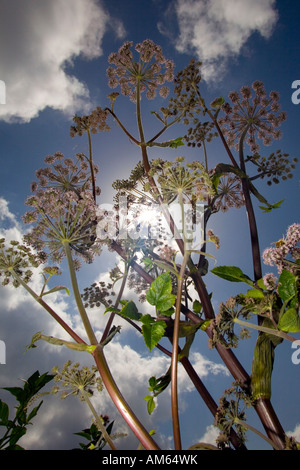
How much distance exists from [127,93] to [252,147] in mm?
1278

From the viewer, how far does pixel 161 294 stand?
1148 mm

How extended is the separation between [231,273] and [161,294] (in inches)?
12.9

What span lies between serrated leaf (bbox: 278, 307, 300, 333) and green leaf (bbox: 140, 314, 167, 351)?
0.44 meters

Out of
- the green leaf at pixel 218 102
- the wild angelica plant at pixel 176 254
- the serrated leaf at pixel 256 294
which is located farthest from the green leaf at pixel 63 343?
the green leaf at pixel 218 102

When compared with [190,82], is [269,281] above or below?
below

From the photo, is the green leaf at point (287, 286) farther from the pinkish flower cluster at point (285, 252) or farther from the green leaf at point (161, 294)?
the green leaf at point (161, 294)

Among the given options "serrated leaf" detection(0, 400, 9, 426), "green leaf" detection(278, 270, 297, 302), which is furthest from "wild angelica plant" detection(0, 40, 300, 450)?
"serrated leaf" detection(0, 400, 9, 426)

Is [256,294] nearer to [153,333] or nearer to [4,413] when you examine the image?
[153,333]

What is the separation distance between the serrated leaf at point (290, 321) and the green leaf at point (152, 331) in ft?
1.45

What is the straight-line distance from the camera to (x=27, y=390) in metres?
1.67

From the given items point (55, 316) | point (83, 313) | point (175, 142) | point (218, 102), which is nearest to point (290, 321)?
point (83, 313)
